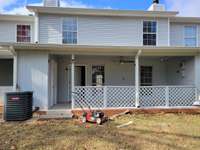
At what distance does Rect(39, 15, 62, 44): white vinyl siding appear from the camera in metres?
A: 13.1

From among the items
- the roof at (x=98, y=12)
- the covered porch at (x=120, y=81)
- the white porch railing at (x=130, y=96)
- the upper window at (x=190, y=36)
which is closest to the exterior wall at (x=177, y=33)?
the upper window at (x=190, y=36)

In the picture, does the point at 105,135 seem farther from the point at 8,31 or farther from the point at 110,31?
the point at 8,31

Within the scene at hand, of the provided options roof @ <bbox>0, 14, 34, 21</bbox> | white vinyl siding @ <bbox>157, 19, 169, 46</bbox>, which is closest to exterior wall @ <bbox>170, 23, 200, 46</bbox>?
white vinyl siding @ <bbox>157, 19, 169, 46</bbox>

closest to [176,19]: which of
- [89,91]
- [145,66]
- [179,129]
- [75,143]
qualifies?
[145,66]

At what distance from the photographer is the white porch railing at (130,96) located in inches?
415

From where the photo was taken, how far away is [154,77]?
1462cm

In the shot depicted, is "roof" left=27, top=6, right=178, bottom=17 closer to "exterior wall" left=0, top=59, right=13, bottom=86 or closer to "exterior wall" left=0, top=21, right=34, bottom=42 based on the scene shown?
"exterior wall" left=0, top=21, right=34, bottom=42

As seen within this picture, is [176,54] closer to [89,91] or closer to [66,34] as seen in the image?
[89,91]

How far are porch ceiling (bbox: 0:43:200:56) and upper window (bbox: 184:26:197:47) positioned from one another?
12.9ft

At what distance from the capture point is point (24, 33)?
14.0 meters

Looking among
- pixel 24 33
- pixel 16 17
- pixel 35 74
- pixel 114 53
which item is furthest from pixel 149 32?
pixel 16 17

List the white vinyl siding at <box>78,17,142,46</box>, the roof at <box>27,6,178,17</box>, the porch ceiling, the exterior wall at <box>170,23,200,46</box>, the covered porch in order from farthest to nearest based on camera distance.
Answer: the exterior wall at <box>170,23,200,46</box> → the white vinyl siding at <box>78,17,142,46</box> → the roof at <box>27,6,178,17</box> → the covered porch → the porch ceiling

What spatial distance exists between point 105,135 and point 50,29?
320 inches

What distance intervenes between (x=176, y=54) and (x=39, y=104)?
6818mm
